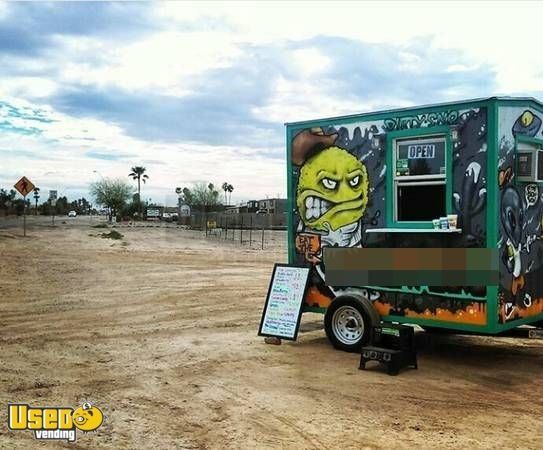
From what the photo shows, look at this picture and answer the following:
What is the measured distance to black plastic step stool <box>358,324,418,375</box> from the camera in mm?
7234

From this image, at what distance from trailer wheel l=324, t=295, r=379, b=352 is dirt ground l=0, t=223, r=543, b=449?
0.19 meters

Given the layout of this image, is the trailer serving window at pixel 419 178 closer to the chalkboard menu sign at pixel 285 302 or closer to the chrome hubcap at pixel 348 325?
the chrome hubcap at pixel 348 325

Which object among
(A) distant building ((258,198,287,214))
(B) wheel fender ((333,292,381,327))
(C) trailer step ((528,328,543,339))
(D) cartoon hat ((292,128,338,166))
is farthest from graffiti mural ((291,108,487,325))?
(A) distant building ((258,198,287,214))

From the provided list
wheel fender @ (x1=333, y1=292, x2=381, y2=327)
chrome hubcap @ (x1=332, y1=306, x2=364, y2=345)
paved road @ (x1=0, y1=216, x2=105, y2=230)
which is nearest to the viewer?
wheel fender @ (x1=333, y1=292, x2=381, y2=327)

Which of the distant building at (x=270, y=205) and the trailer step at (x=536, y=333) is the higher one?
the distant building at (x=270, y=205)

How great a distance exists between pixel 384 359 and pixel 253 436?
8.42 ft

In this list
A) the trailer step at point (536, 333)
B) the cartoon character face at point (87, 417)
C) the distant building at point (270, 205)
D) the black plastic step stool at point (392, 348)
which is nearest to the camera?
the cartoon character face at point (87, 417)

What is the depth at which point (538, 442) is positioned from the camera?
16.7ft

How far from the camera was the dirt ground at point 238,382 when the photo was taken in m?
5.20

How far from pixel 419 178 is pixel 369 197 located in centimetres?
80

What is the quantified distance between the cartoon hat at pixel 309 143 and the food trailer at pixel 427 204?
0.05ft

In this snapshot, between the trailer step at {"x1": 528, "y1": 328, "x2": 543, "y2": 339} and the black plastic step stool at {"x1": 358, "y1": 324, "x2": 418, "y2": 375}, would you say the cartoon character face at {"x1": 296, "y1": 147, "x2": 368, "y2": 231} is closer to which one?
the black plastic step stool at {"x1": 358, "y1": 324, "x2": 418, "y2": 375}

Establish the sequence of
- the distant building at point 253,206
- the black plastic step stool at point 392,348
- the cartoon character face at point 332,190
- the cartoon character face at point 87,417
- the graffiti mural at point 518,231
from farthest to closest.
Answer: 1. the distant building at point 253,206
2. the cartoon character face at point 332,190
3. the graffiti mural at point 518,231
4. the black plastic step stool at point 392,348
5. the cartoon character face at point 87,417

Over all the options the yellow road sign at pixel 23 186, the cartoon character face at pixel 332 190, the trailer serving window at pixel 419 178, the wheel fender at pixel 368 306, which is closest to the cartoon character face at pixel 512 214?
→ the trailer serving window at pixel 419 178
